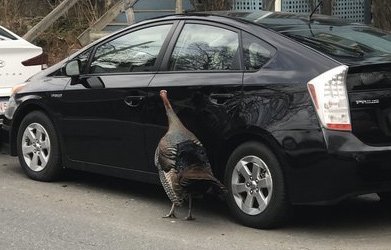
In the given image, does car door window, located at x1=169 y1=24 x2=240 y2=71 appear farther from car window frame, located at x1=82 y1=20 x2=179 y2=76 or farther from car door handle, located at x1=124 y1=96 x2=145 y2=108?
car door handle, located at x1=124 y1=96 x2=145 y2=108

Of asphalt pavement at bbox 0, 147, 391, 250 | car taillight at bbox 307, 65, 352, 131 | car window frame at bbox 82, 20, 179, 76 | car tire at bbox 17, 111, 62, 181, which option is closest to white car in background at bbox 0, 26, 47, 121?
car tire at bbox 17, 111, 62, 181

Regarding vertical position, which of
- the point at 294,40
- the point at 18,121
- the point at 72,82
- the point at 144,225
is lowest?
the point at 144,225

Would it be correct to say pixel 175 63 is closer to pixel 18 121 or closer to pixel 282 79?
pixel 282 79

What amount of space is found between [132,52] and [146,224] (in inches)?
66.4

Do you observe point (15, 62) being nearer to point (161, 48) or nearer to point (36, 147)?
point (36, 147)

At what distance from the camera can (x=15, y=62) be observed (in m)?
8.15

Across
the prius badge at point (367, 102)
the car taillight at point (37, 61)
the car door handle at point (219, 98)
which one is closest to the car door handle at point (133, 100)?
the car door handle at point (219, 98)

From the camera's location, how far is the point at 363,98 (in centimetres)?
470

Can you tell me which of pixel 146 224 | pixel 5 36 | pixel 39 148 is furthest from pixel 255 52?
pixel 5 36

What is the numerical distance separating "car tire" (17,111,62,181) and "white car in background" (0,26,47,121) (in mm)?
1271

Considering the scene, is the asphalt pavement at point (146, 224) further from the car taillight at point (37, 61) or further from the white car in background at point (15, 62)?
the car taillight at point (37, 61)

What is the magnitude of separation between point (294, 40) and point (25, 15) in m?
11.7

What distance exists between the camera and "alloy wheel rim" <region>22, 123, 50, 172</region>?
261 inches

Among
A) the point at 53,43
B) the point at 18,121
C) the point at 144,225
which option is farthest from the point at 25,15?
the point at 144,225
